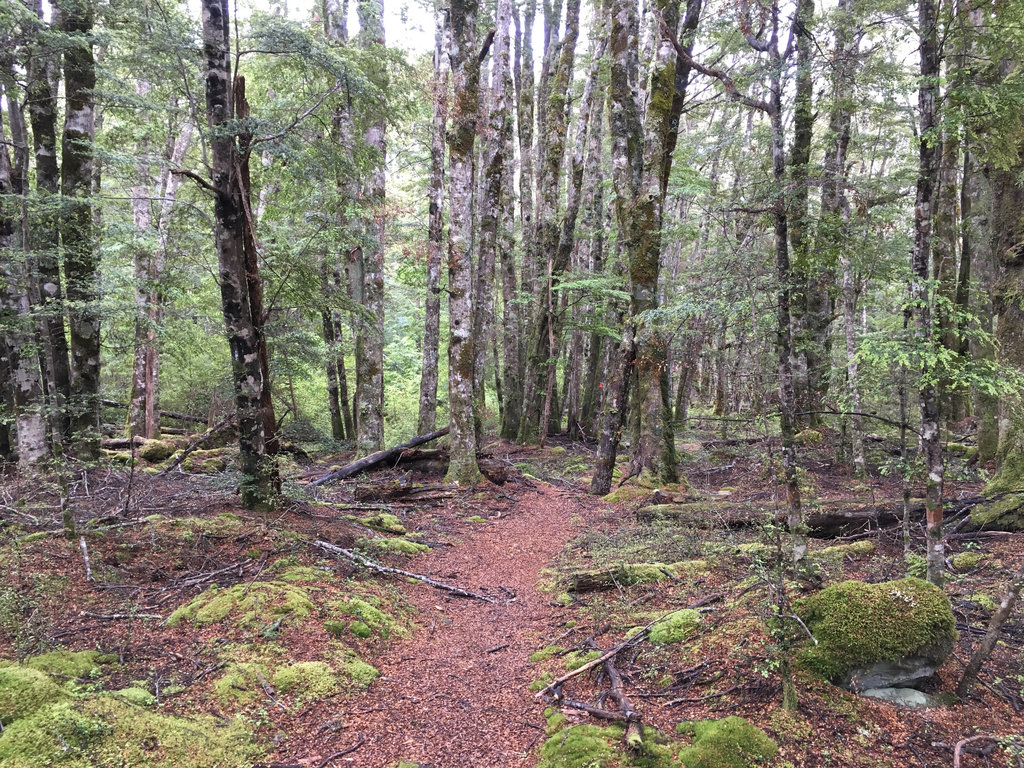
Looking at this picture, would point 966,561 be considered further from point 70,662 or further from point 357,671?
point 70,662

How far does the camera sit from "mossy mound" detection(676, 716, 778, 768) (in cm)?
297

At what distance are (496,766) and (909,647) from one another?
267 cm

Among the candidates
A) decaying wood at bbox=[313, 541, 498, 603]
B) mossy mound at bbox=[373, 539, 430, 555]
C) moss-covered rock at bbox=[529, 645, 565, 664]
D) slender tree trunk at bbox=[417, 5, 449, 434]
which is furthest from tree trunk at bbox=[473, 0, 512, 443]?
moss-covered rock at bbox=[529, 645, 565, 664]

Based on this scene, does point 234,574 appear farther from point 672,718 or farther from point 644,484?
point 644,484

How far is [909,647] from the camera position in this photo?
333 cm

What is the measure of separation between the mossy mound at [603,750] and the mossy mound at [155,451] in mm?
13173

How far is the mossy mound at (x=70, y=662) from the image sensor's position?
3.57m

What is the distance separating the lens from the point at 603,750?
10.4 feet

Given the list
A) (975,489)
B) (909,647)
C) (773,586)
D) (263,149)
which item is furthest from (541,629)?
(975,489)

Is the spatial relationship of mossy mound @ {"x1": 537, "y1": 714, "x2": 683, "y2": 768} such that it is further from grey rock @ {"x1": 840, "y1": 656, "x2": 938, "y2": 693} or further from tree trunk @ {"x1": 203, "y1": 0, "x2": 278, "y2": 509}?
tree trunk @ {"x1": 203, "y1": 0, "x2": 278, "y2": 509}

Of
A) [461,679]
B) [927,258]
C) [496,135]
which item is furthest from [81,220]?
[927,258]

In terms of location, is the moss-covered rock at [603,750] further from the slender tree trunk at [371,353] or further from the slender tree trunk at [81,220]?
the slender tree trunk at [371,353]

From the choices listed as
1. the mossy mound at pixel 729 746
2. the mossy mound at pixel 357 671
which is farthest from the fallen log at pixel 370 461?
the mossy mound at pixel 729 746

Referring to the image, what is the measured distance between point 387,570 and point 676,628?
11.4ft
